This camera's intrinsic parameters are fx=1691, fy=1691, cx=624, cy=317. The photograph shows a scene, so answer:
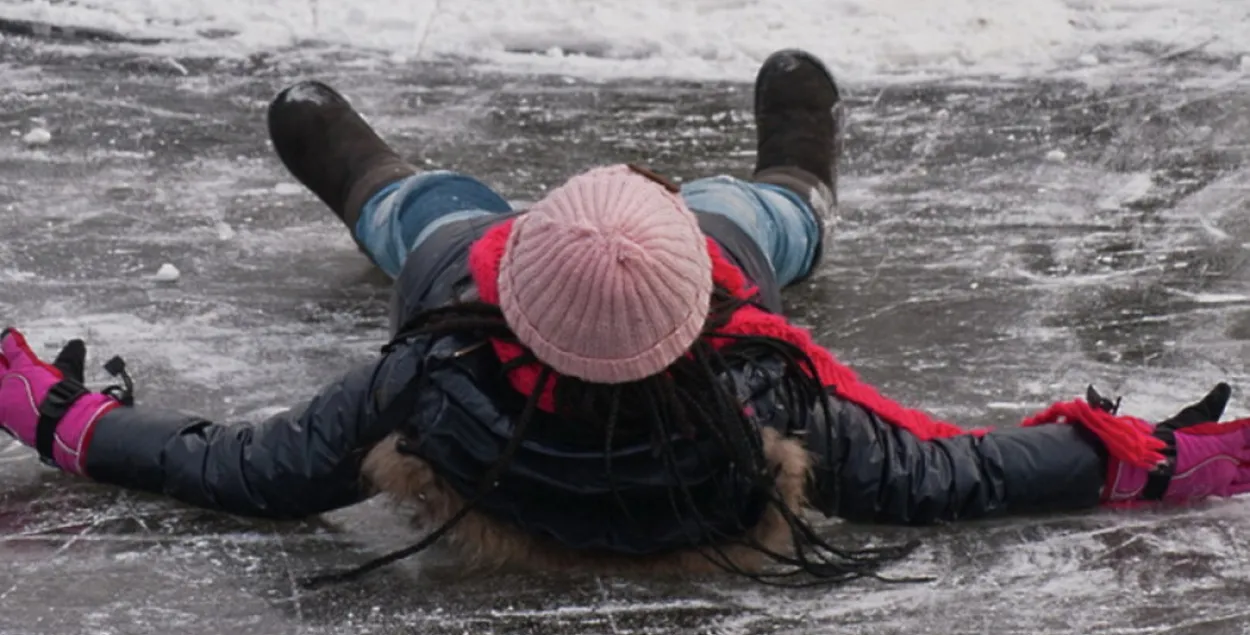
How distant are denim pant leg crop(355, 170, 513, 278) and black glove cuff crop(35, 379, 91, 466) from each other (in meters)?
0.80

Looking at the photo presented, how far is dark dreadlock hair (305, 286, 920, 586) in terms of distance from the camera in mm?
2520

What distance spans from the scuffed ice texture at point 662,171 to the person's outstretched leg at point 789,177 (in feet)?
0.66

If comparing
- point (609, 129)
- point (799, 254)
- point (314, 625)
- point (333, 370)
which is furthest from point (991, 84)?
point (314, 625)

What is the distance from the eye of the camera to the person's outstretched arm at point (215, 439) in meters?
2.71

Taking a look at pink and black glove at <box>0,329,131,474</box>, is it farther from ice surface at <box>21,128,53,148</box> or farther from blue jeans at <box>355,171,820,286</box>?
ice surface at <box>21,128,53,148</box>

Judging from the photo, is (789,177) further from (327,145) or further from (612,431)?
(612,431)

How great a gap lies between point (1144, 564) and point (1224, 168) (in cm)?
242

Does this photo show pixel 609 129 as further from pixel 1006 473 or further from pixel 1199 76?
pixel 1006 473

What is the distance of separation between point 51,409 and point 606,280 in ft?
4.00

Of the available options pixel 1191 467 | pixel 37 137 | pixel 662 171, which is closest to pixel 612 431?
pixel 1191 467

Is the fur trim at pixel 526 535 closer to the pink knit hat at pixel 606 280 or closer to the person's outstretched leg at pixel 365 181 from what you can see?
the pink knit hat at pixel 606 280

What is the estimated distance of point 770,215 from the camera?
12.2 ft

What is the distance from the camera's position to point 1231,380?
3562 millimetres

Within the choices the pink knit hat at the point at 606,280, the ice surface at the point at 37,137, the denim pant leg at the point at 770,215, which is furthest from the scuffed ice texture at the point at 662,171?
the pink knit hat at the point at 606,280
